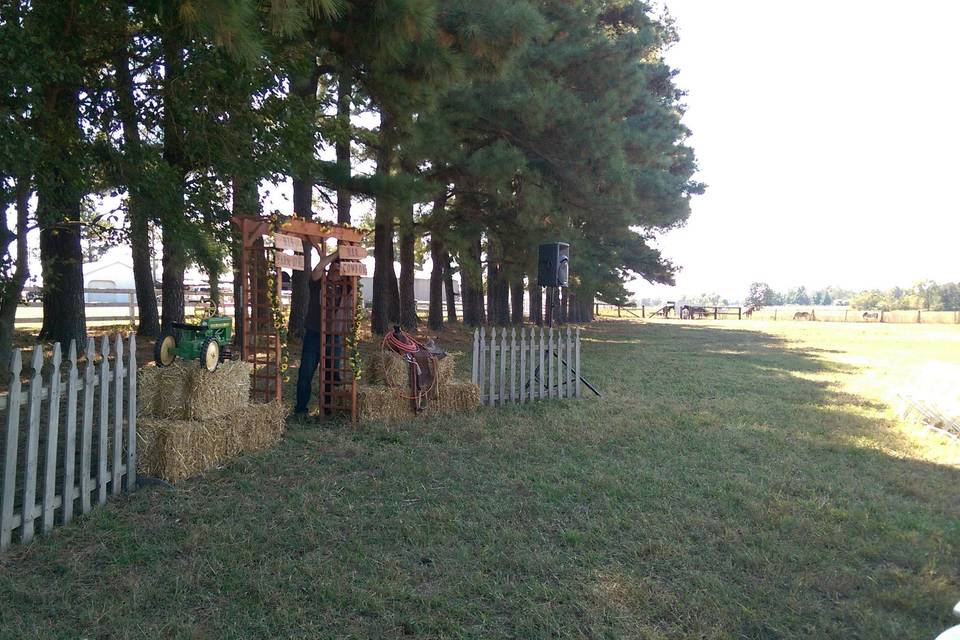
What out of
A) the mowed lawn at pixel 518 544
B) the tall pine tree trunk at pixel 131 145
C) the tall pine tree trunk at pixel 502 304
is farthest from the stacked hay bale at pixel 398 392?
the tall pine tree trunk at pixel 502 304

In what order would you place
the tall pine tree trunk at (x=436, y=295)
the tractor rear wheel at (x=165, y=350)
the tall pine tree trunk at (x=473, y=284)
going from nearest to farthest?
the tractor rear wheel at (x=165, y=350) → the tall pine tree trunk at (x=473, y=284) → the tall pine tree trunk at (x=436, y=295)

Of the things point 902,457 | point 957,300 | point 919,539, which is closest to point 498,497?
point 919,539

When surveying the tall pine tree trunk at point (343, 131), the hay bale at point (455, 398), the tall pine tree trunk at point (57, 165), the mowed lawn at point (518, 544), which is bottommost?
the mowed lawn at point (518, 544)

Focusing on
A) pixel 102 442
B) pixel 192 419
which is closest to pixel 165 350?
pixel 192 419

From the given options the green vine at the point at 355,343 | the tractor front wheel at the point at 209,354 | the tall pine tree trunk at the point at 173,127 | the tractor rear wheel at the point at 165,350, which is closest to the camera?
the tractor front wheel at the point at 209,354

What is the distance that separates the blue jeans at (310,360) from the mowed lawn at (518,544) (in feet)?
2.74

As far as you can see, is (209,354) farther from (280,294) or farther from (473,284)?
(473,284)

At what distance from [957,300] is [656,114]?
8152cm

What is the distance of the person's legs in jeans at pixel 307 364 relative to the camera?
273 inches

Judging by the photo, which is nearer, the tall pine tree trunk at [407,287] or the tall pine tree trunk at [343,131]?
the tall pine tree trunk at [343,131]

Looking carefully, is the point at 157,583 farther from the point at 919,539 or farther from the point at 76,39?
the point at 76,39

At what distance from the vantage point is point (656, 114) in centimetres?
1875

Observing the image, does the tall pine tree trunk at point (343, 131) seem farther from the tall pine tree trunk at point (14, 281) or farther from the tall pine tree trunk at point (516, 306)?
the tall pine tree trunk at point (516, 306)

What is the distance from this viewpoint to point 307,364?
693 centimetres
